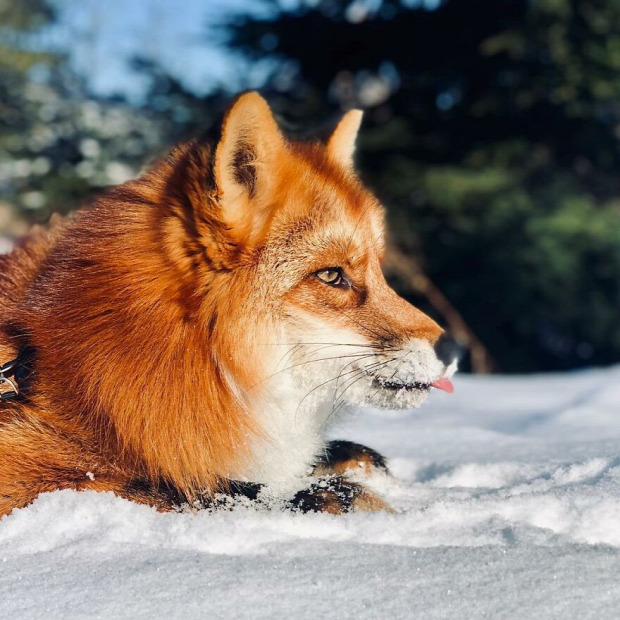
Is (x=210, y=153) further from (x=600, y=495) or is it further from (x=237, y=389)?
(x=600, y=495)

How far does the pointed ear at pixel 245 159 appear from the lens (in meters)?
2.15

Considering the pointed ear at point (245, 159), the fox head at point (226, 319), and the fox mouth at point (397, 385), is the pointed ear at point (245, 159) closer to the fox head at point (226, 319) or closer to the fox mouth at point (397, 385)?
the fox head at point (226, 319)

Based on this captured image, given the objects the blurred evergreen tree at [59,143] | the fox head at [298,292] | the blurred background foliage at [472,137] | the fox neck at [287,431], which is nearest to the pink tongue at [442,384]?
the fox head at [298,292]

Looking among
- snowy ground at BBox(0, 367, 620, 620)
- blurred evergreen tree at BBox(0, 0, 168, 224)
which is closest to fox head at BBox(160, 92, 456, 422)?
snowy ground at BBox(0, 367, 620, 620)

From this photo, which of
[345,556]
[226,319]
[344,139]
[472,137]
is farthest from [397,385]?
[472,137]

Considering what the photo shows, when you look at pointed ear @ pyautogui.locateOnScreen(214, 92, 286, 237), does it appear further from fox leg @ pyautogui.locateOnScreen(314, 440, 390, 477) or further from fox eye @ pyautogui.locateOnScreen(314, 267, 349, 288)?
fox leg @ pyautogui.locateOnScreen(314, 440, 390, 477)

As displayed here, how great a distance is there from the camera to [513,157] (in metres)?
8.25

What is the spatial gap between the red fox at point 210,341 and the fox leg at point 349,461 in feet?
0.48

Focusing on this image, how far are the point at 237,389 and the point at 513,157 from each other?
675cm

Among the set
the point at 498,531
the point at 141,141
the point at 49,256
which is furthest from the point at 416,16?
the point at 498,531

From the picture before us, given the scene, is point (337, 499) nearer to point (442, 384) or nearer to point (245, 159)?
point (442, 384)

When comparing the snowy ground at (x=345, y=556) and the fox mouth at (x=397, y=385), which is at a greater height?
the fox mouth at (x=397, y=385)

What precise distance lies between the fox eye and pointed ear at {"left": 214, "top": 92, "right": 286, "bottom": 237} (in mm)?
265

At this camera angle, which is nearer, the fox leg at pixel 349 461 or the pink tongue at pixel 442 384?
the pink tongue at pixel 442 384
